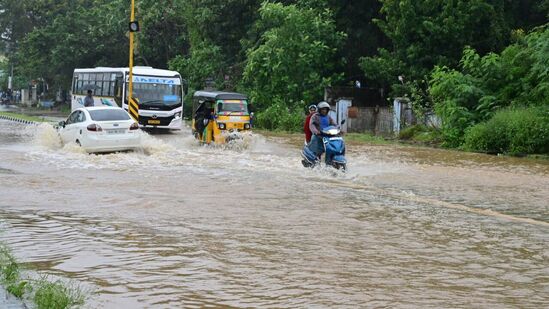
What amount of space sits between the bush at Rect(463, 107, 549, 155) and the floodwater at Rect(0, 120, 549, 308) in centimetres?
481

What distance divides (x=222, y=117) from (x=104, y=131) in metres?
4.37

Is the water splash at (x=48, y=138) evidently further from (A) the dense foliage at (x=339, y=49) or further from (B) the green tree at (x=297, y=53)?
(B) the green tree at (x=297, y=53)

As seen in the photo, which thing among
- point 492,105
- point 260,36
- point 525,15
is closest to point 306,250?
point 492,105

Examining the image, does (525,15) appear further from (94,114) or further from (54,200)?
(54,200)

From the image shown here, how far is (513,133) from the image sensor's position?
22438mm

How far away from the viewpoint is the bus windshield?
30.3 metres

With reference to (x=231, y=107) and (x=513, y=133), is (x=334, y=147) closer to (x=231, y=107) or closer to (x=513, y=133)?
(x=231, y=107)

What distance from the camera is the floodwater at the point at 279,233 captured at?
6637mm

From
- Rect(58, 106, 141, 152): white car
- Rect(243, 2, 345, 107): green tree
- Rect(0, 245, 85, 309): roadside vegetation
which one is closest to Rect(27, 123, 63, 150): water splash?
Rect(58, 106, 141, 152): white car

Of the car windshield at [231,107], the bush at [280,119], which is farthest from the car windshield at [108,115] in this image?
the bush at [280,119]

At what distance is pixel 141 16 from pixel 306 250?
1663 inches

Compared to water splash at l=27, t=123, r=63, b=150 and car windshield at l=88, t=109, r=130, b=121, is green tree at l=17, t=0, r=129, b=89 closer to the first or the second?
water splash at l=27, t=123, r=63, b=150

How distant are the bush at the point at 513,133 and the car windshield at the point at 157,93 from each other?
12.9m

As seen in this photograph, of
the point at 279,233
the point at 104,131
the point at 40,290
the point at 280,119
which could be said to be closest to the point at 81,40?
the point at 280,119
